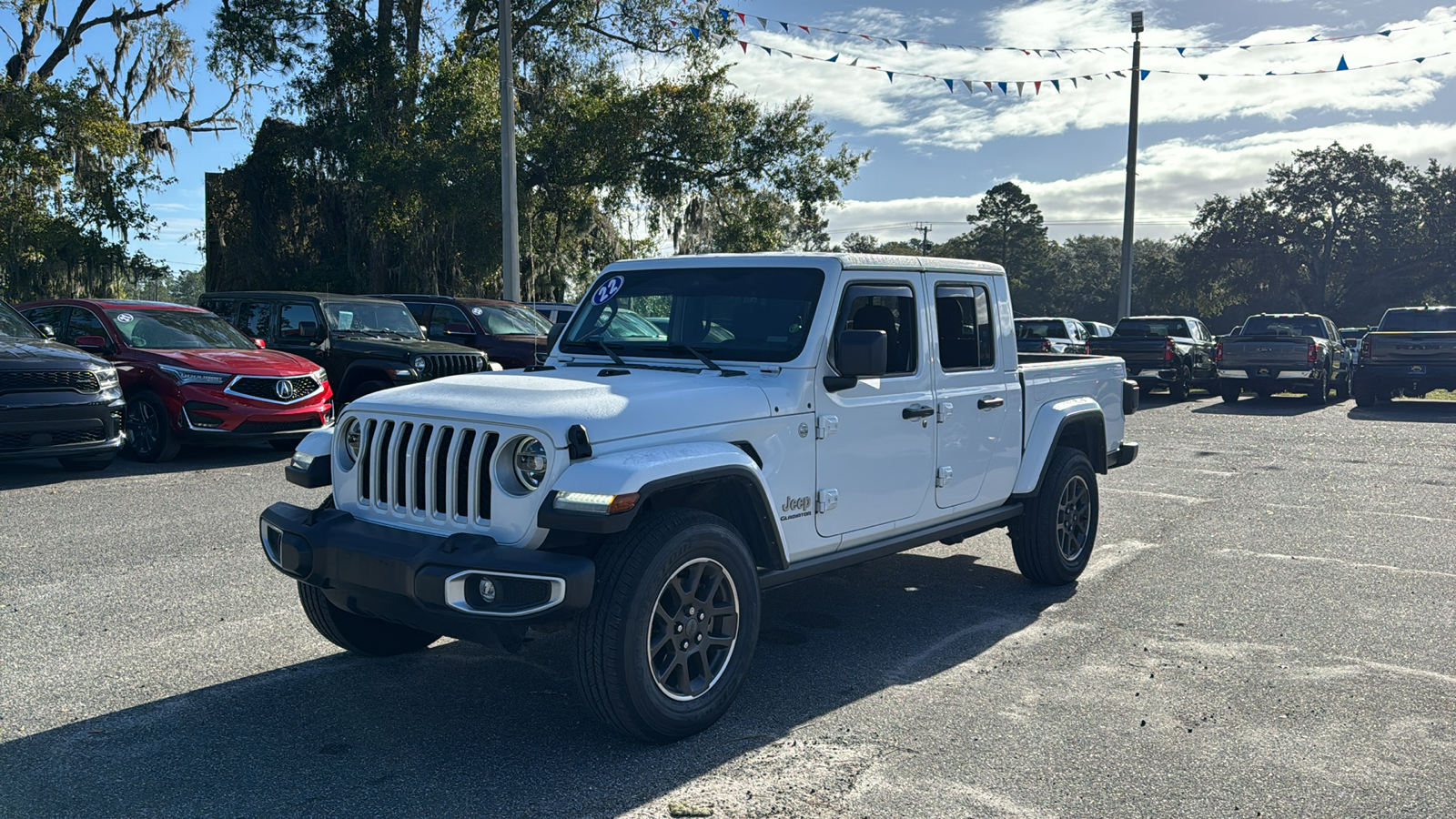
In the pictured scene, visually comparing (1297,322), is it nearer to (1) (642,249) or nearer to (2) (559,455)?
(1) (642,249)

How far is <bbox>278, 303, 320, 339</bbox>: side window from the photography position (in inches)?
528

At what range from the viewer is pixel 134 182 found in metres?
24.9

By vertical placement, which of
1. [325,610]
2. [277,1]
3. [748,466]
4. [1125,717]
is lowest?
[1125,717]

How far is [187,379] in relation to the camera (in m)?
10.8

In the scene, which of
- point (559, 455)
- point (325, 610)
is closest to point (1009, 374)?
point (559, 455)

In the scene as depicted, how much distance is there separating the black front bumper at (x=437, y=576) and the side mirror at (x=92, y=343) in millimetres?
8134

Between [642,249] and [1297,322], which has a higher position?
[642,249]

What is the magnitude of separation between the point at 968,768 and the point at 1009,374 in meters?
2.67

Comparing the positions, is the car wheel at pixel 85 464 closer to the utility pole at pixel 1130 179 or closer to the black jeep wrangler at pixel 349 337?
the black jeep wrangler at pixel 349 337

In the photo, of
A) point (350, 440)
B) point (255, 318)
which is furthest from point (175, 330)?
point (350, 440)

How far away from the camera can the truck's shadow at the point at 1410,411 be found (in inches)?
697

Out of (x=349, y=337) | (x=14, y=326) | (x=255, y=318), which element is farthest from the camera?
(x=255, y=318)

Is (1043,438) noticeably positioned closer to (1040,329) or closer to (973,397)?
(973,397)

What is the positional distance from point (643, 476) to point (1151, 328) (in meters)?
20.8
